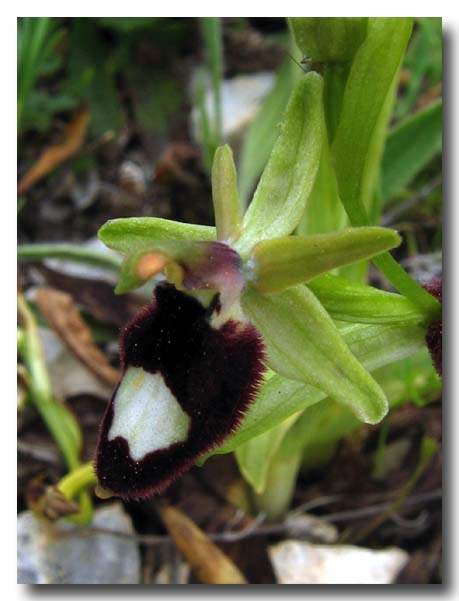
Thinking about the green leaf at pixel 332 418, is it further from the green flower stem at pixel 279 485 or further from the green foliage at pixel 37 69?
the green foliage at pixel 37 69

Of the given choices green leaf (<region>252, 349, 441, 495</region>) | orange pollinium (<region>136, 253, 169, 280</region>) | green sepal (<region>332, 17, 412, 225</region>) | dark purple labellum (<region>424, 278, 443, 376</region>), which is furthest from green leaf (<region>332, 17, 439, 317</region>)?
green leaf (<region>252, 349, 441, 495</region>)

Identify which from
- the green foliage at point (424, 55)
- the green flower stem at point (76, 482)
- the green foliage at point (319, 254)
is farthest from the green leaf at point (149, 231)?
the green foliage at point (424, 55)

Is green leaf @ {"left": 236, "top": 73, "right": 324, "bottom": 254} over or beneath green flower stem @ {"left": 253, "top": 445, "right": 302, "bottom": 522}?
over

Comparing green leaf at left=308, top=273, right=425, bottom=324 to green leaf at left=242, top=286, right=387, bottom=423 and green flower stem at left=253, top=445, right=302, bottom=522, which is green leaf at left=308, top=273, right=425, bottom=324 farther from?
green flower stem at left=253, top=445, right=302, bottom=522

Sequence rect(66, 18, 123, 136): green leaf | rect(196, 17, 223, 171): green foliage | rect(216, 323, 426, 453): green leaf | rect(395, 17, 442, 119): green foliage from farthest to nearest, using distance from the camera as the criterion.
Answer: rect(66, 18, 123, 136): green leaf
rect(196, 17, 223, 171): green foliage
rect(395, 17, 442, 119): green foliage
rect(216, 323, 426, 453): green leaf
